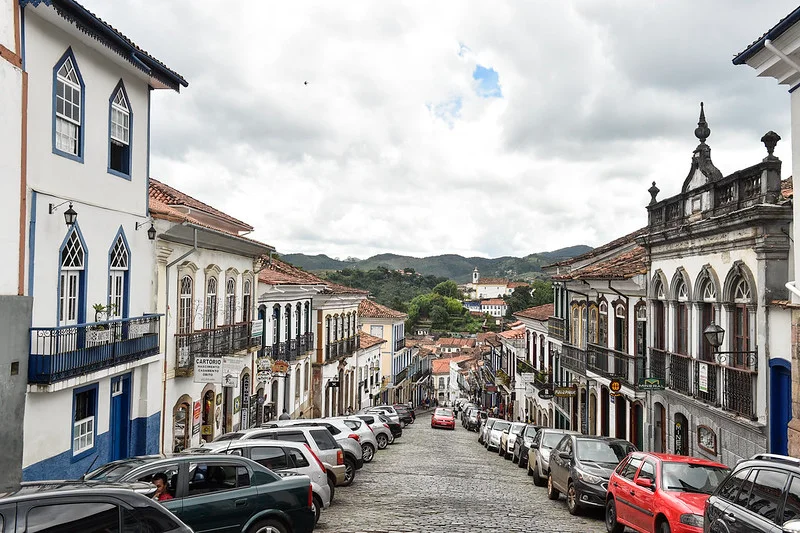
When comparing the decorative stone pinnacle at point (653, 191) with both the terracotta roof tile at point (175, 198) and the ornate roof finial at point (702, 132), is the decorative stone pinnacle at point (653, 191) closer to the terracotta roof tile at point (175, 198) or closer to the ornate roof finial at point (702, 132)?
the ornate roof finial at point (702, 132)

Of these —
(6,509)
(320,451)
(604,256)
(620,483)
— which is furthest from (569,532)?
(604,256)

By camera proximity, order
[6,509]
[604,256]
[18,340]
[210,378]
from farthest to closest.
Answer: [604,256] < [210,378] < [18,340] < [6,509]

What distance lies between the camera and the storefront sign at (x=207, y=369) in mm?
18078

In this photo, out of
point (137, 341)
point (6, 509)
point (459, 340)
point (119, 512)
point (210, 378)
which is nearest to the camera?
point (6, 509)

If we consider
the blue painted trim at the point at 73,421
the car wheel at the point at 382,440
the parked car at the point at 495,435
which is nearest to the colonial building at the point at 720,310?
the parked car at the point at 495,435

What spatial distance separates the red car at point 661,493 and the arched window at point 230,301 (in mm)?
13774

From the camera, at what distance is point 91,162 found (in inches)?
551

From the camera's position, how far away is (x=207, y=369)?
1812cm

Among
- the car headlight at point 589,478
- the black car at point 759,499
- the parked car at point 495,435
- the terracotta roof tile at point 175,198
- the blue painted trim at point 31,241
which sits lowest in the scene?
the parked car at point 495,435

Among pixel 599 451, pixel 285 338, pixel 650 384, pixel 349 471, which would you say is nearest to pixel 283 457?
pixel 349 471

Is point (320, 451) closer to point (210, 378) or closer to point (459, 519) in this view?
point (459, 519)

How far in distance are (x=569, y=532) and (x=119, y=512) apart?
8489mm

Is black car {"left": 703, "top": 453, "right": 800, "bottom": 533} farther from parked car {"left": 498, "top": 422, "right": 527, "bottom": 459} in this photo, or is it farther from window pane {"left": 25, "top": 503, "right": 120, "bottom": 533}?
parked car {"left": 498, "top": 422, "right": 527, "bottom": 459}

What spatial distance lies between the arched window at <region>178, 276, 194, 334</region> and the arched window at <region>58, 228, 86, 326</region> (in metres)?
4.64
